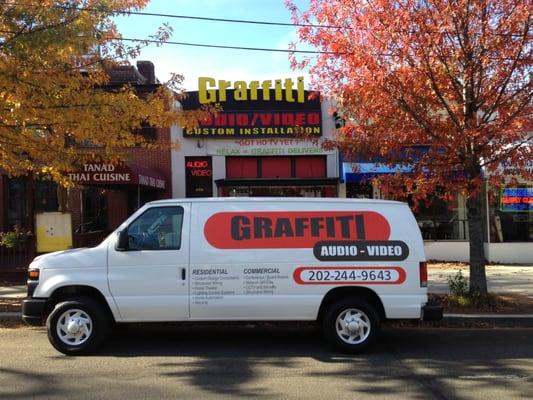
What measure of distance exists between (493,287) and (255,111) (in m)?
9.71

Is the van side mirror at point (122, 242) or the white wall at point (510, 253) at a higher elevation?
the van side mirror at point (122, 242)

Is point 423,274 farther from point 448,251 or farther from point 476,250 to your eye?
point 448,251

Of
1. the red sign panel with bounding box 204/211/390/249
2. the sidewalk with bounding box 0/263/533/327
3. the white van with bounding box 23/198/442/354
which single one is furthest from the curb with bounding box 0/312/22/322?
the red sign panel with bounding box 204/211/390/249

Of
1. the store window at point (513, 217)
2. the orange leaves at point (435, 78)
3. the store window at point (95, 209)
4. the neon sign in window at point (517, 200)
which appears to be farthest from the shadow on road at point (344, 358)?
the store window at point (95, 209)

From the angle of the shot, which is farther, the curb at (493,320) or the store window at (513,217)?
the store window at (513,217)

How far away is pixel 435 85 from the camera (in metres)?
9.36

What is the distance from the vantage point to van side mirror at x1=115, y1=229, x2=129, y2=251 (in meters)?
7.04

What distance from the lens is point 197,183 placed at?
19016 millimetres

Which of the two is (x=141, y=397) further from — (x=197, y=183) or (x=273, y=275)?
(x=197, y=183)

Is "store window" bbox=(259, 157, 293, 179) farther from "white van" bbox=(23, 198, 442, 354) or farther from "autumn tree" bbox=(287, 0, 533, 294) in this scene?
"white van" bbox=(23, 198, 442, 354)

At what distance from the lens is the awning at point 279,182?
1783 centimetres

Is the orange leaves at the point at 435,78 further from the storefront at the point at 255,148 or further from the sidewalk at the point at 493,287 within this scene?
the storefront at the point at 255,148

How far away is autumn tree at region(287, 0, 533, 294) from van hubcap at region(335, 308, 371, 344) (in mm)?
3522

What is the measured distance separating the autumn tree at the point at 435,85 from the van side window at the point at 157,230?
4095 millimetres
